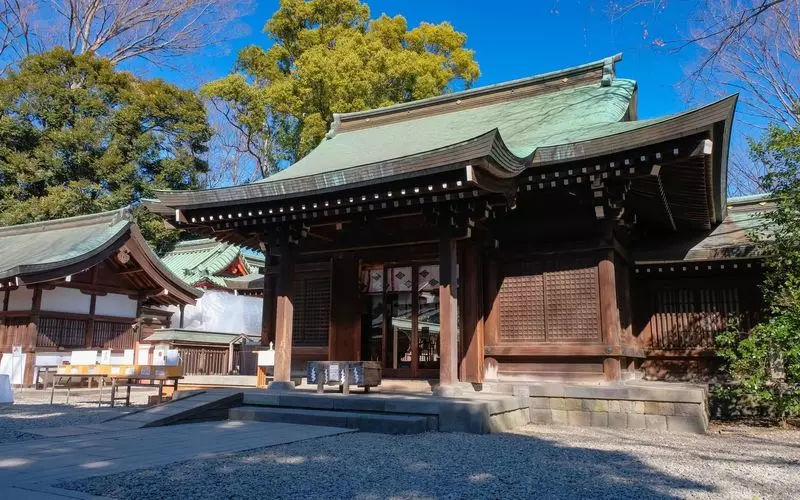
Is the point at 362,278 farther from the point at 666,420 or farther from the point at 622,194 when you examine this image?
the point at 666,420

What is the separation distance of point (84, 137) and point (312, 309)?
18.1m

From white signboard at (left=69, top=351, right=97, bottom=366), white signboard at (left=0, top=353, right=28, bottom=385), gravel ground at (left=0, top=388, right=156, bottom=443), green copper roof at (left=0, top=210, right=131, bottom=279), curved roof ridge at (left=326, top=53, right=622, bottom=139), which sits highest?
curved roof ridge at (left=326, top=53, right=622, bottom=139)

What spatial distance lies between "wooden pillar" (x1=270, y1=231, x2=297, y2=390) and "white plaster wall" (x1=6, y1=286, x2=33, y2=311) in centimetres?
1016

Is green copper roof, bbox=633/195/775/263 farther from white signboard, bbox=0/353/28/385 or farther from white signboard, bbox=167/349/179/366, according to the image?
white signboard, bbox=0/353/28/385

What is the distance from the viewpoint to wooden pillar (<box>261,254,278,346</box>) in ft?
39.7

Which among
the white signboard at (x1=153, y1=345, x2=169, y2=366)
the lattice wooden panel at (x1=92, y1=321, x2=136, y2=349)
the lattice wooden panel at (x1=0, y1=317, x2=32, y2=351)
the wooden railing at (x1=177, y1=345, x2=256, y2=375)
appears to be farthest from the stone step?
the wooden railing at (x1=177, y1=345, x2=256, y2=375)

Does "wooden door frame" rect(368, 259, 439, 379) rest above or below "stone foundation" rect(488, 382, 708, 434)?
above

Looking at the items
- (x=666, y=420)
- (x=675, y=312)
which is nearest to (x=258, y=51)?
(x=675, y=312)

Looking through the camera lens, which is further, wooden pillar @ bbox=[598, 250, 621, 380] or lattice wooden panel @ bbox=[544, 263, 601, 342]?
lattice wooden panel @ bbox=[544, 263, 601, 342]

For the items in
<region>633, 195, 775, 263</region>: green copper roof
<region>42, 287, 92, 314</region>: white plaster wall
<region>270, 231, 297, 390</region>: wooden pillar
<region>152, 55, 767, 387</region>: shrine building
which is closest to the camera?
<region>152, 55, 767, 387</region>: shrine building

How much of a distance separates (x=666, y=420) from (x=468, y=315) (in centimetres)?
335

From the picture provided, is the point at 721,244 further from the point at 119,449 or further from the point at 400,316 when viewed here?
the point at 119,449

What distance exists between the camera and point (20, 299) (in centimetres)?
1616

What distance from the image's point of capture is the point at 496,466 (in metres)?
5.36
